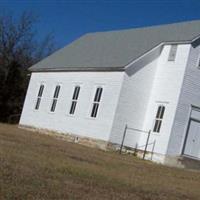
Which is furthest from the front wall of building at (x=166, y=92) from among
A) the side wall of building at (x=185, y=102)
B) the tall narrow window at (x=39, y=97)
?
the tall narrow window at (x=39, y=97)

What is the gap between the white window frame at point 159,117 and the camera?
31.0m

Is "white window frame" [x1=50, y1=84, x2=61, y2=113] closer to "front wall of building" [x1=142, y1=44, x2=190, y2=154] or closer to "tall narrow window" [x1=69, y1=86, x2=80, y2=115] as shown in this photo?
"tall narrow window" [x1=69, y1=86, x2=80, y2=115]

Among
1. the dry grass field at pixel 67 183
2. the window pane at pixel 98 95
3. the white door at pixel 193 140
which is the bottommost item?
the dry grass field at pixel 67 183

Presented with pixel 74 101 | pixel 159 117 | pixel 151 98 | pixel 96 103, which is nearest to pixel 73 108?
pixel 74 101

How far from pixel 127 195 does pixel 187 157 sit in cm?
1819

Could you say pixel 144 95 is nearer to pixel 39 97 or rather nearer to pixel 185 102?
pixel 185 102

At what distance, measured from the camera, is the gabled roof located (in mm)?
32219

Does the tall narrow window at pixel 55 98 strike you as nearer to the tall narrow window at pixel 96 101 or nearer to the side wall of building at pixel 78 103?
the side wall of building at pixel 78 103

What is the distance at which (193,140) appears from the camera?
31.4 meters

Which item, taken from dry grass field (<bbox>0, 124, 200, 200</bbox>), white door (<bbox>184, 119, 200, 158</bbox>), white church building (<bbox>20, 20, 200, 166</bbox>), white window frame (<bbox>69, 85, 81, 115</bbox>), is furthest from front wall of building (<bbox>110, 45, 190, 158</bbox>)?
dry grass field (<bbox>0, 124, 200, 200</bbox>)

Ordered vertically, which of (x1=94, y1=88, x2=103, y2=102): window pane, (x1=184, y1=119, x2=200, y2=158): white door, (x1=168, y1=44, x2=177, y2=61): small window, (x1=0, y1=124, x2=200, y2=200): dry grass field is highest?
(x1=168, y1=44, x2=177, y2=61): small window

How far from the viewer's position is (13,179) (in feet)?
39.7

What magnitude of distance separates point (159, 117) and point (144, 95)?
1627 mm

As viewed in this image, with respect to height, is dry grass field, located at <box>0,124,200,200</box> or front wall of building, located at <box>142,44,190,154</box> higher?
front wall of building, located at <box>142,44,190,154</box>
